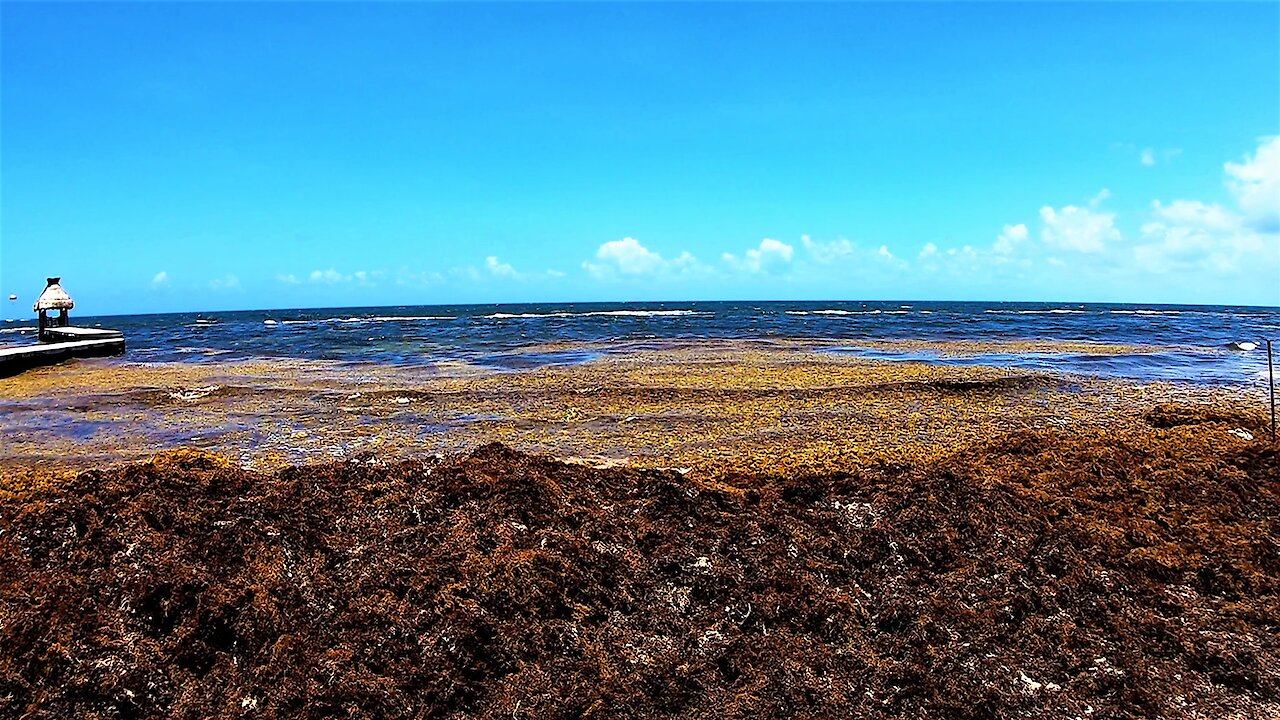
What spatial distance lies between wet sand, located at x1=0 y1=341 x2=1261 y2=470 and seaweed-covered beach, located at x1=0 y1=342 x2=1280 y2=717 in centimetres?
65

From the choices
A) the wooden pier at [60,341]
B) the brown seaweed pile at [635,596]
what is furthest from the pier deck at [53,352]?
the brown seaweed pile at [635,596]

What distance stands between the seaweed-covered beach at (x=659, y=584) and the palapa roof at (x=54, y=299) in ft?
77.8

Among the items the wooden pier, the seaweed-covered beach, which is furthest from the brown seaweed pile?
the wooden pier

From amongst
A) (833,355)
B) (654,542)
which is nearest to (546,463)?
(654,542)

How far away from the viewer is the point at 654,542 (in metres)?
5.80

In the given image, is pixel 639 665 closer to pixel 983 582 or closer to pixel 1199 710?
pixel 983 582

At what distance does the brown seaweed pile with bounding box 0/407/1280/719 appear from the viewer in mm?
3998

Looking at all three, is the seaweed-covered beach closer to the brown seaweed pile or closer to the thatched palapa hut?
the brown seaweed pile

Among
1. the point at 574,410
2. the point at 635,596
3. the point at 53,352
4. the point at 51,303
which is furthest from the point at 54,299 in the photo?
the point at 635,596

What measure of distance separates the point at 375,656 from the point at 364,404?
34.8ft

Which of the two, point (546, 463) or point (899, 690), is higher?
point (546, 463)

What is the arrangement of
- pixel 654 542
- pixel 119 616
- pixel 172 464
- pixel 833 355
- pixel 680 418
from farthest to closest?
pixel 833 355
pixel 680 418
pixel 172 464
pixel 654 542
pixel 119 616

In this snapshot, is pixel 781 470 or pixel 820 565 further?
pixel 781 470

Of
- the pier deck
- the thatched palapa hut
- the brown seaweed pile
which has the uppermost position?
the thatched palapa hut
